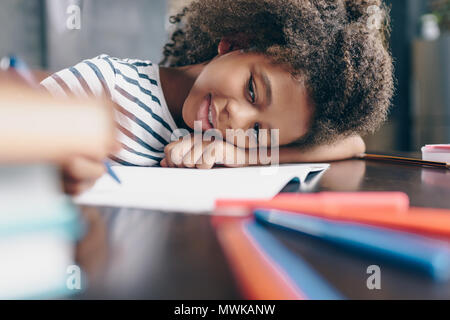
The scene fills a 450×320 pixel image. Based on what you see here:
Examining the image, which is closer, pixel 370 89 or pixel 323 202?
pixel 323 202

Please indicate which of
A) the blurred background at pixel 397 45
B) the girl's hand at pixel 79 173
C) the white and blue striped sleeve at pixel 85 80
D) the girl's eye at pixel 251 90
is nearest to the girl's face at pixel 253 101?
the girl's eye at pixel 251 90

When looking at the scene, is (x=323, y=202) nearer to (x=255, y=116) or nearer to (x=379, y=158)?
(x=255, y=116)

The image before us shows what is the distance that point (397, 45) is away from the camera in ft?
6.05

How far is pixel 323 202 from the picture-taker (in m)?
0.24

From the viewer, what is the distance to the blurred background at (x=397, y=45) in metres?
1.54

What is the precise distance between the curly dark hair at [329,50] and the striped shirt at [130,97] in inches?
8.3

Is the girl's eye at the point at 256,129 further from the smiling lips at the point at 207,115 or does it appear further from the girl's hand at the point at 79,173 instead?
the girl's hand at the point at 79,173

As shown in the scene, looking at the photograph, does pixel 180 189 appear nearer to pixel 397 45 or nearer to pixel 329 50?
pixel 329 50

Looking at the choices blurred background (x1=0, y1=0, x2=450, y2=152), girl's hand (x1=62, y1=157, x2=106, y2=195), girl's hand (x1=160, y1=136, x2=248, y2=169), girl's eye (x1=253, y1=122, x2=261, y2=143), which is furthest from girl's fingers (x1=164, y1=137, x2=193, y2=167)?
blurred background (x1=0, y1=0, x2=450, y2=152)

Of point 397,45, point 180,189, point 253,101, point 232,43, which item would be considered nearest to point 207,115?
point 253,101

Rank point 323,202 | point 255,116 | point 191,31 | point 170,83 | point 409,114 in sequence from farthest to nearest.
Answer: point 409,114 < point 191,31 < point 170,83 < point 255,116 < point 323,202

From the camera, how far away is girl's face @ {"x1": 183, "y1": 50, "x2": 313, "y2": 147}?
0.59 meters

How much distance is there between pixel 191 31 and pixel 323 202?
738 millimetres
